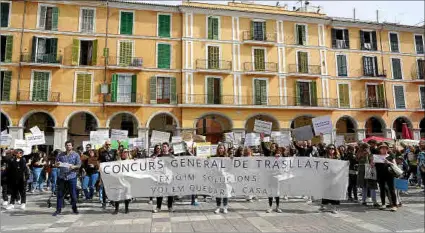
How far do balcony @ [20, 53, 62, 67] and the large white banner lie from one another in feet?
64.3

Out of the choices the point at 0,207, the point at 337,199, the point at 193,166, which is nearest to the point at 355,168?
the point at 337,199

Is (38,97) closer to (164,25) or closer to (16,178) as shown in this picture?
(164,25)

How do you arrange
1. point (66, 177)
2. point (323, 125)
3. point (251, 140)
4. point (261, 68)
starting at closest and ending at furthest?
point (66, 177) → point (323, 125) → point (251, 140) → point (261, 68)

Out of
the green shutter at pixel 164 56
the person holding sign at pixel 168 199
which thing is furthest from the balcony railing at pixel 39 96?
the person holding sign at pixel 168 199

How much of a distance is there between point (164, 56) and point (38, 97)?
10.1 metres

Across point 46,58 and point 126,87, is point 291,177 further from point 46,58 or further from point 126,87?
point 46,58

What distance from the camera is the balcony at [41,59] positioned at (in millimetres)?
24598

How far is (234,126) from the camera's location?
26.9m

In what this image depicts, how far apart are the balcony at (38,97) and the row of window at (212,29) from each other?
17.2 feet

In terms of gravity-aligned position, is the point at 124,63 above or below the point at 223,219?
above

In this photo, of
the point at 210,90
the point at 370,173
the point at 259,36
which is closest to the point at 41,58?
the point at 210,90

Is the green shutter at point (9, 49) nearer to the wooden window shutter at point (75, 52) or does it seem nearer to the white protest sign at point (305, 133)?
the wooden window shutter at point (75, 52)

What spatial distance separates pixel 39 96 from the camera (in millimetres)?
24703

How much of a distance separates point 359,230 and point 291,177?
2376 millimetres
